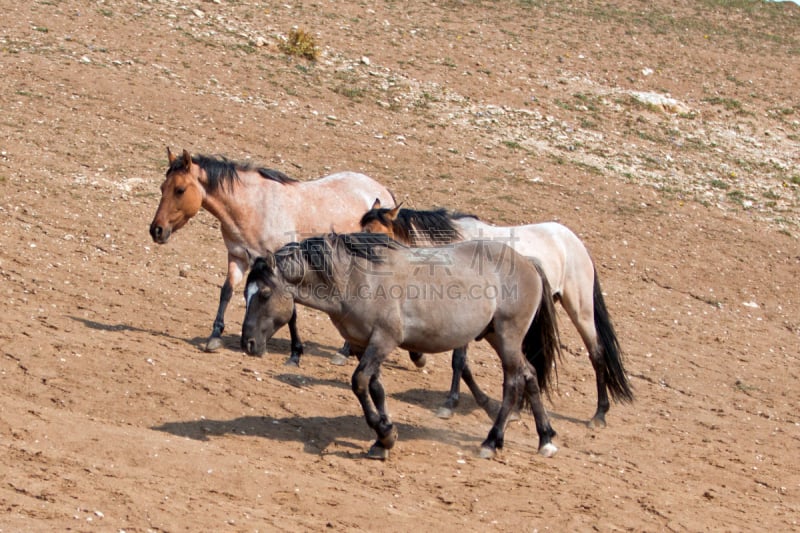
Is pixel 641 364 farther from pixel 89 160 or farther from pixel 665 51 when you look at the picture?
pixel 665 51

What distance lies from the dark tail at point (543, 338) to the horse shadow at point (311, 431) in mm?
867

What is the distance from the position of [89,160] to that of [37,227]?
248cm

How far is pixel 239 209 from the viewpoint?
29.3ft

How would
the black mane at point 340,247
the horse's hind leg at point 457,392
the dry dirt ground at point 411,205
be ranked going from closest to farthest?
the dry dirt ground at point 411,205 < the black mane at point 340,247 < the horse's hind leg at point 457,392

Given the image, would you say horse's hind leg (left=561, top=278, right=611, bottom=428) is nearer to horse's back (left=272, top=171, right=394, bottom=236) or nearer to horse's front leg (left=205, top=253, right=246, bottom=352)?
horse's back (left=272, top=171, right=394, bottom=236)

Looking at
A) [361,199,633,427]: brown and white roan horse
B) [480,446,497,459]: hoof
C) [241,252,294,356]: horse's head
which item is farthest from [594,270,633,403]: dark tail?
[241,252,294,356]: horse's head

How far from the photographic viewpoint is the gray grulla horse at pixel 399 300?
661 cm

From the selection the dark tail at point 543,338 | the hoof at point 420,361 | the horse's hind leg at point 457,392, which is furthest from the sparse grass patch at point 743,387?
the hoof at point 420,361

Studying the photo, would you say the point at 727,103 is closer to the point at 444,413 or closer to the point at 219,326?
the point at 444,413

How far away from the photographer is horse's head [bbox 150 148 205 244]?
878 centimetres

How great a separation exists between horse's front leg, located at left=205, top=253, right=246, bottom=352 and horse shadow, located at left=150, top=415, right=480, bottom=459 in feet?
5.38

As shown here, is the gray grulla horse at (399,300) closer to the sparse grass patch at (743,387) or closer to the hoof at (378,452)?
the hoof at (378,452)

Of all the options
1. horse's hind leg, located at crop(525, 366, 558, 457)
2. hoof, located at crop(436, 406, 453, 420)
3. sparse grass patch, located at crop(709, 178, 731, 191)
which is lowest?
hoof, located at crop(436, 406, 453, 420)

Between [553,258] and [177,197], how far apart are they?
12.1 ft
